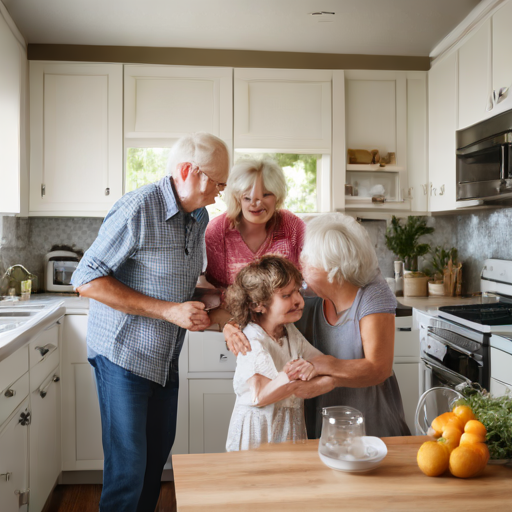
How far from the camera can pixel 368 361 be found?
1.39 m

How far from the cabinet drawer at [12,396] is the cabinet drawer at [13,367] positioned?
0.08ft

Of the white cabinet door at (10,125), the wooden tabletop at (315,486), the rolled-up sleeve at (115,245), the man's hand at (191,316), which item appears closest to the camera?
the wooden tabletop at (315,486)

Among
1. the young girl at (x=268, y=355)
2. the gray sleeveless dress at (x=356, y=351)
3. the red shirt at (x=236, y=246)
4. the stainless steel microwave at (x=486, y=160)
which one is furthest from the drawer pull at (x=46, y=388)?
the stainless steel microwave at (x=486, y=160)

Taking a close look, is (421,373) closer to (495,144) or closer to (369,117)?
(495,144)

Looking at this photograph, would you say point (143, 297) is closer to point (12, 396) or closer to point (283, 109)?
point (12, 396)

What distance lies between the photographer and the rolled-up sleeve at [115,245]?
5.43 feet

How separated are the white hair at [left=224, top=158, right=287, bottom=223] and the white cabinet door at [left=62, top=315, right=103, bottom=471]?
152cm

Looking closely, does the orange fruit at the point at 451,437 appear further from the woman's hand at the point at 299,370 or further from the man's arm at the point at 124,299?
the man's arm at the point at 124,299

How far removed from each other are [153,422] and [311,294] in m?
0.84

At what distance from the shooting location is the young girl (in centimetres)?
138

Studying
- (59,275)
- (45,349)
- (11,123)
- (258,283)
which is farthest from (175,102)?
(258,283)

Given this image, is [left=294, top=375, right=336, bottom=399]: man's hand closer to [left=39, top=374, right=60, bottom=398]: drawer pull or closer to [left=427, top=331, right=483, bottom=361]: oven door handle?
[left=427, top=331, right=483, bottom=361]: oven door handle

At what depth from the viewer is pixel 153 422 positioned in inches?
75.1

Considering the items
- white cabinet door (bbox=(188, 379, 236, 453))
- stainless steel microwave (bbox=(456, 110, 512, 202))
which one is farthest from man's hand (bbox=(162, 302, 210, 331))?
stainless steel microwave (bbox=(456, 110, 512, 202))
